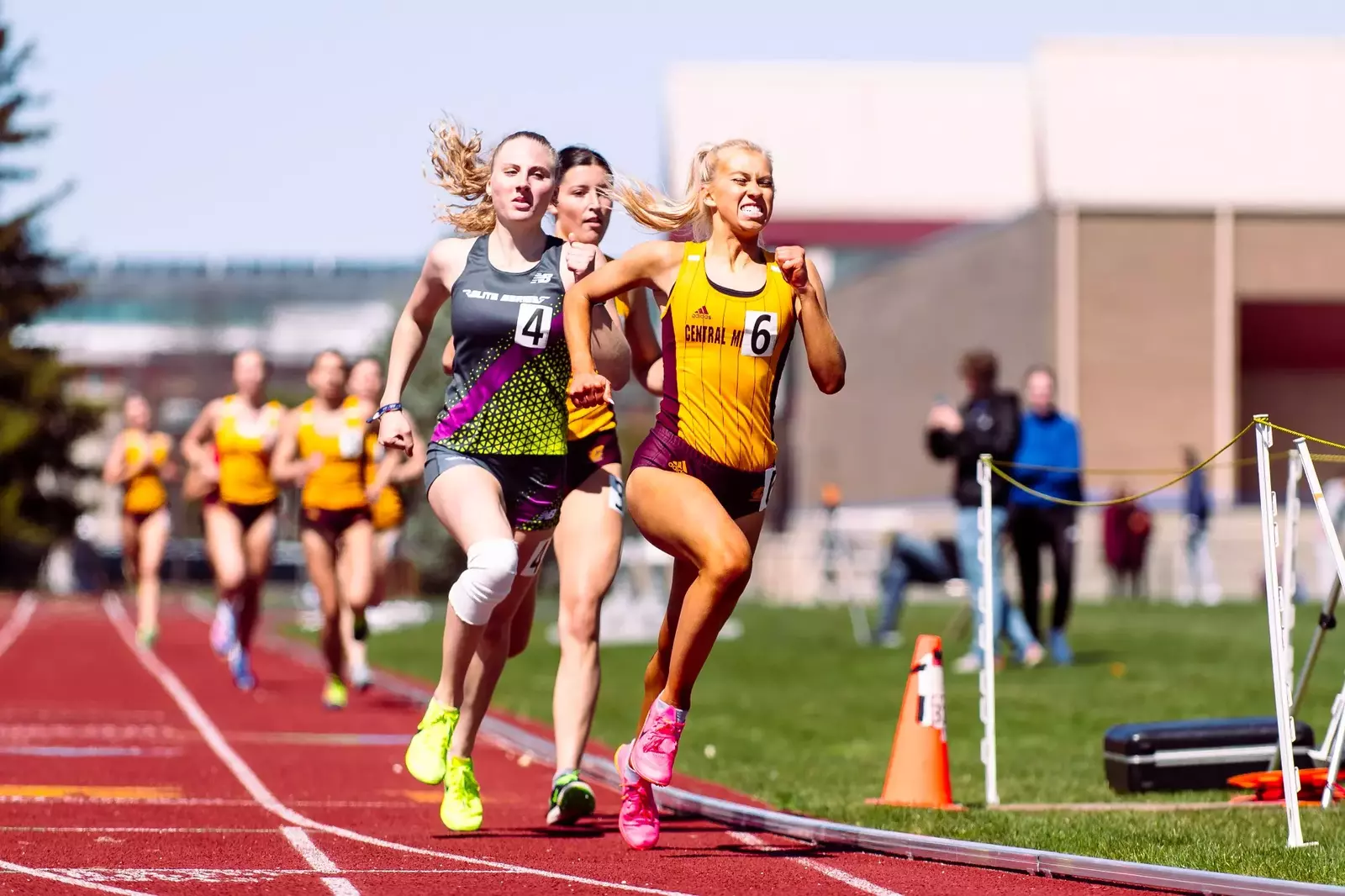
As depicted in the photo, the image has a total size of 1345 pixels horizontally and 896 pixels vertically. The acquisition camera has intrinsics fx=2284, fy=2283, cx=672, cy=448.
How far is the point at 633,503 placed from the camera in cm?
758

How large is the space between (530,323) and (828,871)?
216cm

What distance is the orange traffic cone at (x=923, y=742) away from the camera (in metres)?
9.00

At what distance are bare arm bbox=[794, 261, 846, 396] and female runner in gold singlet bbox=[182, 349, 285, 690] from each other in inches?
380

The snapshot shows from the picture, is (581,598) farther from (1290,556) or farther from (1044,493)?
(1044,493)

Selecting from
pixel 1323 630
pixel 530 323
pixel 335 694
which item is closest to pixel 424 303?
pixel 530 323

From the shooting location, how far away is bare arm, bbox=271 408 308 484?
1534 cm

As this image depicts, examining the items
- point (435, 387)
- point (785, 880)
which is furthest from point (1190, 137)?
→ point (785, 880)

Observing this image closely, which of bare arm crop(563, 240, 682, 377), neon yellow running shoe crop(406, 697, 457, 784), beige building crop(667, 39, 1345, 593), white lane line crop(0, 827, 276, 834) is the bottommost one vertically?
white lane line crop(0, 827, 276, 834)

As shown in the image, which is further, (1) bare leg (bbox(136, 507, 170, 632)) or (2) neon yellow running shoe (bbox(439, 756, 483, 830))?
(1) bare leg (bbox(136, 507, 170, 632))

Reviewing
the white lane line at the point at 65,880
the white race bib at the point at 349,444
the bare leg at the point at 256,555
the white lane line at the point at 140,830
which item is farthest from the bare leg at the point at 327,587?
the white lane line at the point at 65,880

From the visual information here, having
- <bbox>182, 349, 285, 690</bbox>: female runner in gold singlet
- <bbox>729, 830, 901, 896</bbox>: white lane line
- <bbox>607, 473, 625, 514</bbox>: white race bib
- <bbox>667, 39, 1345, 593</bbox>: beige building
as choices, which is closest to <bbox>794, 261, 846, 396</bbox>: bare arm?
<bbox>607, 473, 625, 514</bbox>: white race bib

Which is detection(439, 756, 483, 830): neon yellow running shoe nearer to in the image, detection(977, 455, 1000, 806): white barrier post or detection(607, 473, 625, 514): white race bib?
detection(607, 473, 625, 514): white race bib

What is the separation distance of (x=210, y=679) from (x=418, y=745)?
11.4 metres

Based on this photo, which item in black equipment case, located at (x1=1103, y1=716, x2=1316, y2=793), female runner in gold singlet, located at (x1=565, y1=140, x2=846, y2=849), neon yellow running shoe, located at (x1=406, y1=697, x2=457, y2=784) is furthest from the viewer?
black equipment case, located at (x1=1103, y1=716, x2=1316, y2=793)
